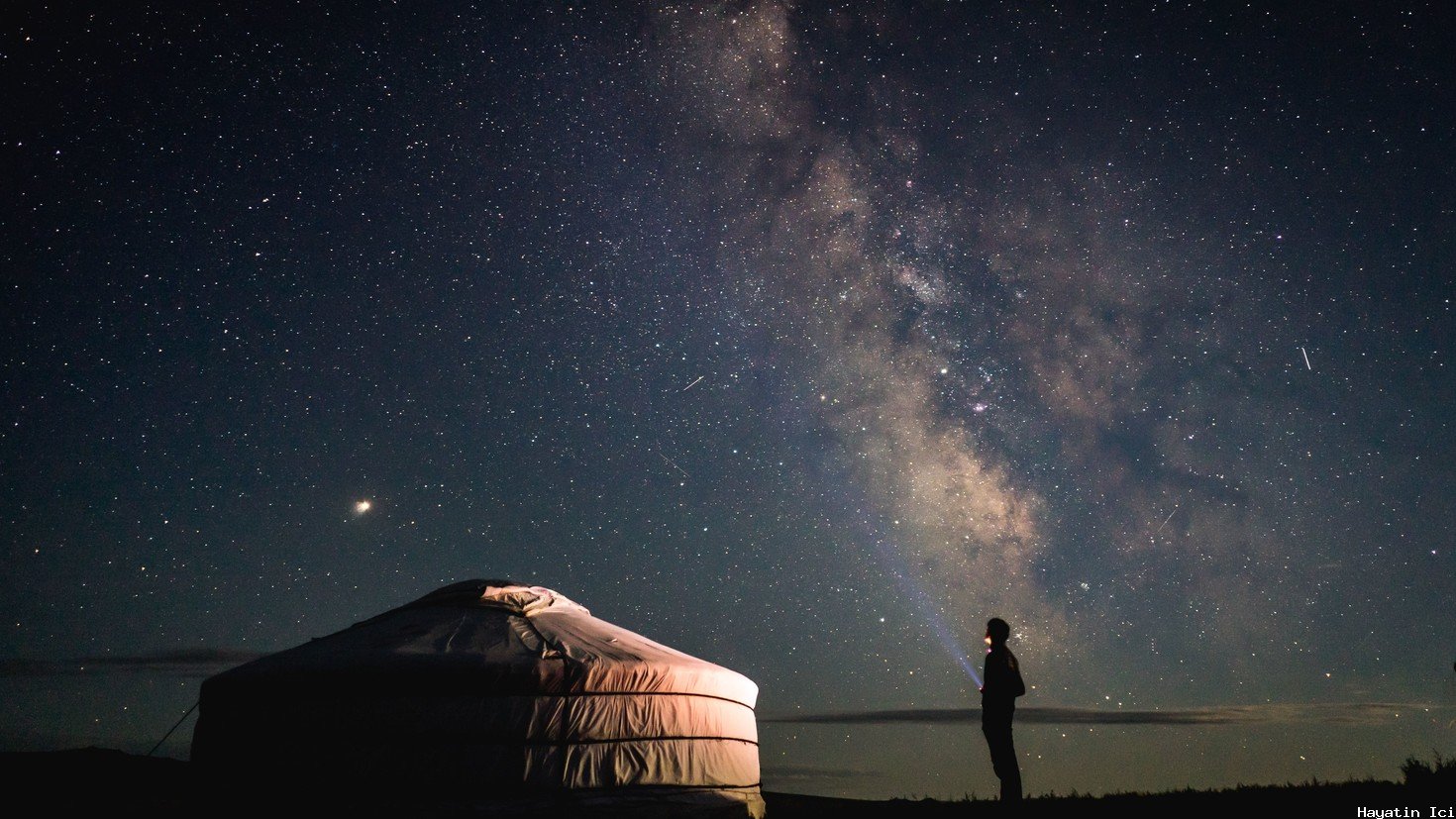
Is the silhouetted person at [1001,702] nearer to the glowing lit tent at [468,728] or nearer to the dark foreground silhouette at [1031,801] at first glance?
the dark foreground silhouette at [1031,801]

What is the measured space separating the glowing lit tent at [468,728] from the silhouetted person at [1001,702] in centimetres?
209

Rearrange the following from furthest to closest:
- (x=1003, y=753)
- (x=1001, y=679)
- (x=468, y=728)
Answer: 1. (x=468, y=728)
2. (x=1001, y=679)
3. (x=1003, y=753)

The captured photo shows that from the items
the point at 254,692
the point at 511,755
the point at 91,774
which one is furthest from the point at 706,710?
the point at 91,774

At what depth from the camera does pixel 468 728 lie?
5289mm

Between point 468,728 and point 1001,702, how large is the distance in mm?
3615

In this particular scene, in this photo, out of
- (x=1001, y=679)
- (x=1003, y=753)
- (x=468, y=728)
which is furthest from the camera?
(x=468, y=728)

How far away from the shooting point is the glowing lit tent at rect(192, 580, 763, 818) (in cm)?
519

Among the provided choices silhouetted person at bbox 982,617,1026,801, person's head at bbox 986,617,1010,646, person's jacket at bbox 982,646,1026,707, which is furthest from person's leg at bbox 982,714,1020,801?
person's head at bbox 986,617,1010,646

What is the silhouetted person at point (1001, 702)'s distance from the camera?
4.77 m

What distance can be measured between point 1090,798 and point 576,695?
143 inches

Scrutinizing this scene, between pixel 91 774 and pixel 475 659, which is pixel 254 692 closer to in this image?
pixel 475 659

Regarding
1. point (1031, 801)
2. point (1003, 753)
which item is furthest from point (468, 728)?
point (1031, 801)

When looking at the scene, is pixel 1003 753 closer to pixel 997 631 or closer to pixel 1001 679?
pixel 1001 679

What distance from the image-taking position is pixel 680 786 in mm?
5793
